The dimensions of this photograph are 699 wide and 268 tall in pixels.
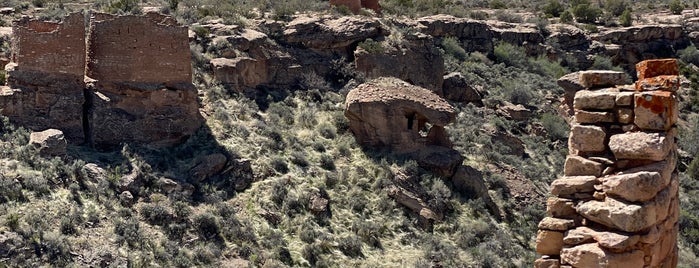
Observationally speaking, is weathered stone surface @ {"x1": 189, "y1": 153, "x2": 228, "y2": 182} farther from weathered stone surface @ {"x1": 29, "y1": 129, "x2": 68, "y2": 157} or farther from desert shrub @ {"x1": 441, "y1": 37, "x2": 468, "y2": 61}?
desert shrub @ {"x1": 441, "y1": 37, "x2": 468, "y2": 61}

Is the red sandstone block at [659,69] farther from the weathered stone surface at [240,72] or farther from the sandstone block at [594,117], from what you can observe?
the weathered stone surface at [240,72]

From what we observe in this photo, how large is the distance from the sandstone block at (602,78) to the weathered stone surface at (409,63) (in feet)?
75.2

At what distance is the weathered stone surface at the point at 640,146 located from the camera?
7.16 meters

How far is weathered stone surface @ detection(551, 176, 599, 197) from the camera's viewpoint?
7383 mm

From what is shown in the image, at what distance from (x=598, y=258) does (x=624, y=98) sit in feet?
4.65

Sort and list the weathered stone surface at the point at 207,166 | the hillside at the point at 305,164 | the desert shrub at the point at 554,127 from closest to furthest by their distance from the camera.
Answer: the hillside at the point at 305,164 → the weathered stone surface at the point at 207,166 → the desert shrub at the point at 554,127

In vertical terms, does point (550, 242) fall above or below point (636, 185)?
below

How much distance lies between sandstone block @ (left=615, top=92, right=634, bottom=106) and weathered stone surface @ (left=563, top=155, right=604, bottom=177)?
1.83 feet

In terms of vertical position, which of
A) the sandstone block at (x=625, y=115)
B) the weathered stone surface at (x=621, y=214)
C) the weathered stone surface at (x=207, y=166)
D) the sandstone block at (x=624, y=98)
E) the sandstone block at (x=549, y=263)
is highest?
the sandstone block at (x=624, y=98)

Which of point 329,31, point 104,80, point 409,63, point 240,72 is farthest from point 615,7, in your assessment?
point 104,80

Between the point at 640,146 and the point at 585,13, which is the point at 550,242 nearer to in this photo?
the point at 640,146

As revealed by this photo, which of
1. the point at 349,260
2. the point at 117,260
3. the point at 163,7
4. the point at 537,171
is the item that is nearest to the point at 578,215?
the point at 117,260

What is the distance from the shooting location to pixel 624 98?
7.42 meters

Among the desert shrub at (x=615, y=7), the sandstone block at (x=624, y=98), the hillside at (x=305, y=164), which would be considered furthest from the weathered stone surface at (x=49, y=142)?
the desert shrub at (x=615, y=7)
